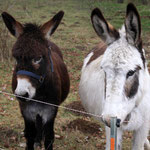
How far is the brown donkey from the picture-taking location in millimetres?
3158

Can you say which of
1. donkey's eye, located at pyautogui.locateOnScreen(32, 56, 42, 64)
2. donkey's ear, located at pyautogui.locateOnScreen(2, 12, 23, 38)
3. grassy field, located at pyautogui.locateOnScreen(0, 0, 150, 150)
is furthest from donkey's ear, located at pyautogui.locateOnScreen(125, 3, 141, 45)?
grassy field, located at pyautogui.locateOnScreen(0, 0, 150, 150)

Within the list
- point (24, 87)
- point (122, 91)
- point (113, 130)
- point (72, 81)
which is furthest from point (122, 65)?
point (72, 81)

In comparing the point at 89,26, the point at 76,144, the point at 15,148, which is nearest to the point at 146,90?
the point at 76,144

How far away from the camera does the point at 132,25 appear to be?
8.45ft

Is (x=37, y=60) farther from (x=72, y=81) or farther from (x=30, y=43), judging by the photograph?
(x=72, y=81)

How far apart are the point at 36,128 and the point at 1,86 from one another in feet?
10.8

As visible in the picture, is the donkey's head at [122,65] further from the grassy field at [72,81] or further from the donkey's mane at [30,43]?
the grassy field at [72,81]

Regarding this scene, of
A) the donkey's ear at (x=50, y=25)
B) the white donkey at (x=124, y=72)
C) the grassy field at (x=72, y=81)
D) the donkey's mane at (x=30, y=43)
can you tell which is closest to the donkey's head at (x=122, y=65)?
the white donkey at (x=124, y=72)

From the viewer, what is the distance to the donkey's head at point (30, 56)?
10.2 ft

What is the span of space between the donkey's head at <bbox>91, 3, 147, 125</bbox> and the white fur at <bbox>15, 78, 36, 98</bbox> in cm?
99

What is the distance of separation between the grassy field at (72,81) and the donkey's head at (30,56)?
63.3 inches

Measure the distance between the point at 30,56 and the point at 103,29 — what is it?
1.00 meters

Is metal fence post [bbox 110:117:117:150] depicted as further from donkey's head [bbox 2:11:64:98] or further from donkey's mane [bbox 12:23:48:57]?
donkey's mane [bbox 12:23:48:57]

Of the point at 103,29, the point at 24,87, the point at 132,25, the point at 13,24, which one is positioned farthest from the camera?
the point at 13,24
